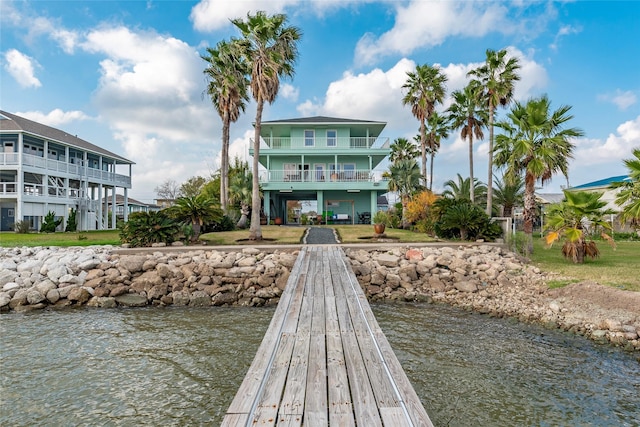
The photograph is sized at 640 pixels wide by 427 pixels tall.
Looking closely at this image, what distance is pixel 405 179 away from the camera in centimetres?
2541

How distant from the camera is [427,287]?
11.8 metres

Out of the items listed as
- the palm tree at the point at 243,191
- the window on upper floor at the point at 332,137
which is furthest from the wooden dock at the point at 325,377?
the window on upper floor at the point at 332,137

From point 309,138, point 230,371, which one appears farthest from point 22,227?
point 230,371

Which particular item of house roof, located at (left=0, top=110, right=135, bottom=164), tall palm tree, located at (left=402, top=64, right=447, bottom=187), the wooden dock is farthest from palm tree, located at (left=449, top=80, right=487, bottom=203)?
house roof, located at (left=0, top=110, right=135, bottom=164)

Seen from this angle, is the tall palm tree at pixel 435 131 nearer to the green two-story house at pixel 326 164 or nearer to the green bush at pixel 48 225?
the green two-story house at pixel 326 164

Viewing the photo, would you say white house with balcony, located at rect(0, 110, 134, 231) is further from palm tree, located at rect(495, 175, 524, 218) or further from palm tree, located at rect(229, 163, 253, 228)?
palm tree, located at rect(495, 175, 524, 218)

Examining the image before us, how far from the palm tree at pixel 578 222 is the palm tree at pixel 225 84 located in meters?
17.3

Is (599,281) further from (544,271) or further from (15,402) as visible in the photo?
(15,402)

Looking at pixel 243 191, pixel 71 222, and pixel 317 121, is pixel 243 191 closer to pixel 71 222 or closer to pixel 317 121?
pixel 317 121

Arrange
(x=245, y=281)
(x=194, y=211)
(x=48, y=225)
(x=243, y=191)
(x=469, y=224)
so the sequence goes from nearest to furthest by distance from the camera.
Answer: (x=245, y=281), (x=194, y=211), (x=469, y=224), (x=243, y=191), (x=48, y=225)

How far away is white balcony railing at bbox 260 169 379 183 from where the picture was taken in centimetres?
3039

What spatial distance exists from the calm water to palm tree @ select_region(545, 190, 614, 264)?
6392 millimetres

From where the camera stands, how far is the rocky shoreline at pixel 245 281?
1032cm

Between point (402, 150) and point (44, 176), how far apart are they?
1222 inches
